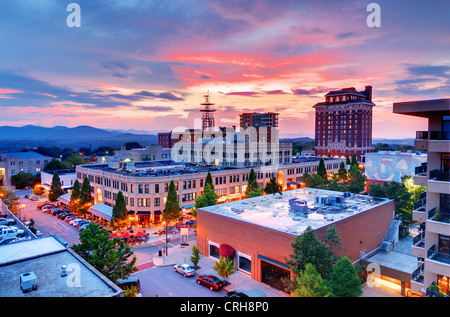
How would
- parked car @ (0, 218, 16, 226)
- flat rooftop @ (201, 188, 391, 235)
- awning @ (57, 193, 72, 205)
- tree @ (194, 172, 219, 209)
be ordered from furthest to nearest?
awning @ (57, 193, 72, 205), tree @ (194, 172, 219, 209), parked car @ (0, 218, 16, 226), flat rooftop @ (201, 188, 391, 235)

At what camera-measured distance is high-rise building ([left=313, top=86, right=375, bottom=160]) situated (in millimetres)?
120000

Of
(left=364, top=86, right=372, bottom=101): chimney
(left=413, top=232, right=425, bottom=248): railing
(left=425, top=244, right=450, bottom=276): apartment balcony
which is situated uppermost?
(left=364, top=86, right=372, bottom=101): chimney

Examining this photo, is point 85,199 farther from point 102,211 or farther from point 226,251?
point 226,251

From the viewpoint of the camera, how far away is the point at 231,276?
1111 inches

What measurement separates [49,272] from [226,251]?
17.5 meters

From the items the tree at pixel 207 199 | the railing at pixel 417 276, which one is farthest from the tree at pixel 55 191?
the railing at pixel 417 276

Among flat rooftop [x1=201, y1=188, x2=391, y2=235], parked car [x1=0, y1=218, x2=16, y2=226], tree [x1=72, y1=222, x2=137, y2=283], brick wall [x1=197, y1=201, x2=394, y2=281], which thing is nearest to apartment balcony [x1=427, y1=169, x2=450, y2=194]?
brick wall [x1=197, y1=201, x2=394, y2=281]

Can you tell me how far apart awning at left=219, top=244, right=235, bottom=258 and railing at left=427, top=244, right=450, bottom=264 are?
18.0 m

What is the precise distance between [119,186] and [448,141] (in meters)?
47.0

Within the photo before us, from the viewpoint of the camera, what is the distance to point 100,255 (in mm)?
22500

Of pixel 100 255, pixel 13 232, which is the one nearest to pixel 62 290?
pixel 100 255

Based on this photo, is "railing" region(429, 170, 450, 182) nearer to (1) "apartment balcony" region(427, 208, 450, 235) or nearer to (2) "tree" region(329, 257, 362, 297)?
(1) "apartment balcony" region(427, 208, 450, 235)

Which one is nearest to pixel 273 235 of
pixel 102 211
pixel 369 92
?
pixel 102 211

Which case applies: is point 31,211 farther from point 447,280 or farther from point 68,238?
point 447,280
